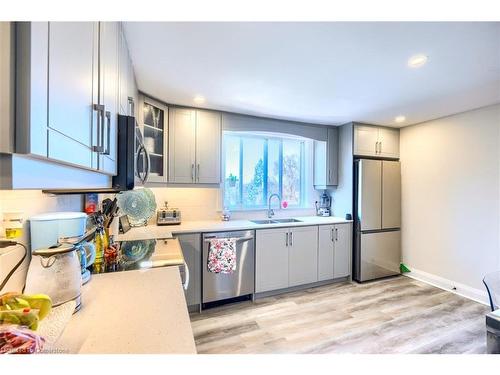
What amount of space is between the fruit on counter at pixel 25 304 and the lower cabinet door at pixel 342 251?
3.02 metres

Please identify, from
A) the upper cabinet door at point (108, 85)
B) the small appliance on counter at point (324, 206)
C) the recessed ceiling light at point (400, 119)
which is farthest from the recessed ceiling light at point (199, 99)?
the recessed ceiling light at point (400, 119)

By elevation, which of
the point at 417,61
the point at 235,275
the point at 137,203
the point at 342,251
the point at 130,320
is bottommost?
the point at 235,275

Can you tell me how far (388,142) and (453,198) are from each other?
3.61 ft

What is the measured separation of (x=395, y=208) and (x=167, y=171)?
3.21m

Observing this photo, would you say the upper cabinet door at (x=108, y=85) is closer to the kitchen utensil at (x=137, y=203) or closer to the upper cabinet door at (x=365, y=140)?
the kitchen utensil at (x=137, y=203)

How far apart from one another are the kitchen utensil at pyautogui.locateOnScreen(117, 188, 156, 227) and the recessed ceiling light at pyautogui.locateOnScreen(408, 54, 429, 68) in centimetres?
245

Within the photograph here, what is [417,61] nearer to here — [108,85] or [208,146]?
[108,85]

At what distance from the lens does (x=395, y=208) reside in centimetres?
342

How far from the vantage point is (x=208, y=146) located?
9.00ft

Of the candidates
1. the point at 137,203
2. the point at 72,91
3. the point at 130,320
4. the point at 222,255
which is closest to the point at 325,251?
the point at 222,255

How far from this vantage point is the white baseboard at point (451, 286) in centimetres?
264

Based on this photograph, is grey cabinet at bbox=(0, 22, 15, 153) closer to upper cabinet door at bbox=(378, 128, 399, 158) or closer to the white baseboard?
upper cabinet door at bbox=(378, 128, 399, 158)
